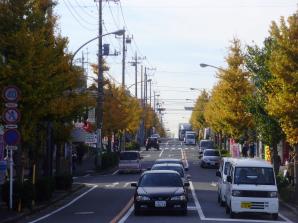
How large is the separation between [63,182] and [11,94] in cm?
1363

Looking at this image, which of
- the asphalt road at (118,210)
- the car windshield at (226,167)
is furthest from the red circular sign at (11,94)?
the car windshield at (226,167)

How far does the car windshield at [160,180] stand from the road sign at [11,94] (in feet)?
16.5

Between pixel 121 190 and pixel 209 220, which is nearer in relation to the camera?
pixel 209 220

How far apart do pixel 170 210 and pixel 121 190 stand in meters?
14.9

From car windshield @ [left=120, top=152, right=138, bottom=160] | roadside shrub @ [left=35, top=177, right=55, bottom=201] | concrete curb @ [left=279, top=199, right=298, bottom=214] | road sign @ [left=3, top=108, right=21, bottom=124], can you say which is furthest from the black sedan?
car windshield @ [left=120, top=152, right=138, bottom=160]

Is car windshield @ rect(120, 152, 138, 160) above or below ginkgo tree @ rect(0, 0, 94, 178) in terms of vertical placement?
below

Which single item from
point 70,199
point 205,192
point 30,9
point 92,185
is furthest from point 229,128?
point 30,9

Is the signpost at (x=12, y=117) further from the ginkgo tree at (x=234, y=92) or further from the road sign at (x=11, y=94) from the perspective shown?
the ginkgo tree at (x=234, y=92)

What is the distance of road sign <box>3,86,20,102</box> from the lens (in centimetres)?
2452

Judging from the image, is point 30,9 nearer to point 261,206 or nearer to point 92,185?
point 261,206

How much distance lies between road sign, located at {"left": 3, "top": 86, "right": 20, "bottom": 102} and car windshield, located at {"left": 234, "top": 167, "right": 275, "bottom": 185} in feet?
25.2

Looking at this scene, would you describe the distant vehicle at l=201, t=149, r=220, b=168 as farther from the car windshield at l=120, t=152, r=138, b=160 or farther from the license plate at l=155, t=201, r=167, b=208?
the license plate at l=155, t=201, r=167, b=208

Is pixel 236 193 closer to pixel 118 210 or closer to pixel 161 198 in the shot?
pixel 161 198

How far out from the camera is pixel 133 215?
83.0ft
